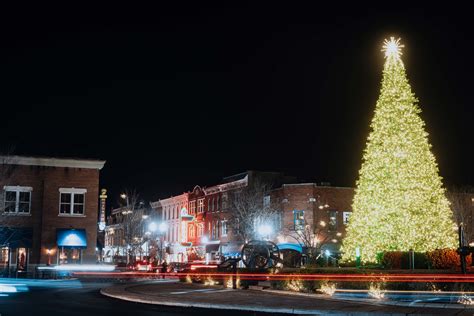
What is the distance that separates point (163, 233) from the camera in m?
93.4

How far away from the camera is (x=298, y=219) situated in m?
65.7

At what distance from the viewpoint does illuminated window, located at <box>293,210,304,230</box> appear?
65062mm

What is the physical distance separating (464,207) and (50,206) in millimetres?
41627

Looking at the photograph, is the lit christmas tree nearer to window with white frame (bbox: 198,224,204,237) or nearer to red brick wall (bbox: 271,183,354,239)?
red brick wall (bbox: 271,183,354,239)

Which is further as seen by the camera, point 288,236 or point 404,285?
point 288,236

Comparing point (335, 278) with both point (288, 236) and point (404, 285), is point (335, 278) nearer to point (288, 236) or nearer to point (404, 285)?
point (404, 285)

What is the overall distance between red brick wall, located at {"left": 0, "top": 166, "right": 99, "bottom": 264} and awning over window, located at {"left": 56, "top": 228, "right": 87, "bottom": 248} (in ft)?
1.68

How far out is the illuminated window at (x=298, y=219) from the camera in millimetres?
65062

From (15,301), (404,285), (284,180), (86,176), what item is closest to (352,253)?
(404,285)

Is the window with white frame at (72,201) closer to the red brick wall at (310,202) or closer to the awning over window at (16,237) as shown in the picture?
the awning over window at (16,237)

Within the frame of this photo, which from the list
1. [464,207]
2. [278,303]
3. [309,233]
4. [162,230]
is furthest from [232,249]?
[278,303]

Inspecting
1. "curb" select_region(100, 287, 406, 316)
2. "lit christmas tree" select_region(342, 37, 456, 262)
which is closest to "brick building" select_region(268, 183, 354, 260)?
"lit christmas tree" select_region(342, 37, 456, 262)

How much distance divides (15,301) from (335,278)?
12953 mm

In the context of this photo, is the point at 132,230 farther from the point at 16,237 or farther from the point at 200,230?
the point at 16,237
